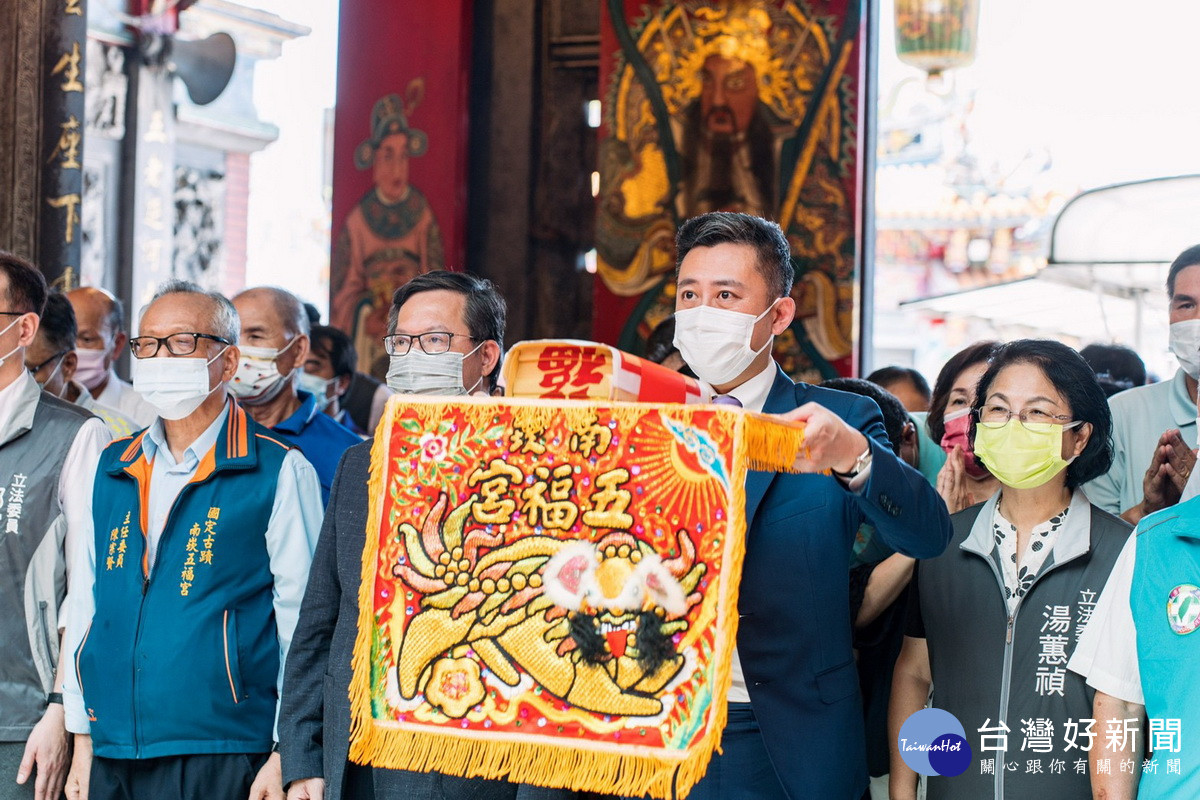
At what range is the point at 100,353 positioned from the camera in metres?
4.65

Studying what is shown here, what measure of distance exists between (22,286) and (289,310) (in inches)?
32.7

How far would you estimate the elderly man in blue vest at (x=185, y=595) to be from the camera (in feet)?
8.77

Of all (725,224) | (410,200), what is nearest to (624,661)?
(725,224)

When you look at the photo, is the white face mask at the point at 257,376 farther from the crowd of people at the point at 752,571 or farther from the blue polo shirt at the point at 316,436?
the crowd of people at the point at 752,571

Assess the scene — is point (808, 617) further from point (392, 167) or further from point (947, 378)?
point (392, 167)

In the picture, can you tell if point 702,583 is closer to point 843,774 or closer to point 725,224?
point 843,774

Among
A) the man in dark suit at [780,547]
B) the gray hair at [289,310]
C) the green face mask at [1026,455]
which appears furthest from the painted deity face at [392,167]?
the green face mask at [1026,455]

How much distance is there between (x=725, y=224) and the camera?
2.35 meters

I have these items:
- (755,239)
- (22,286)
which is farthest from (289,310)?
(755,239)

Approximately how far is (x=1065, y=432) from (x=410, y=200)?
479 centimetres

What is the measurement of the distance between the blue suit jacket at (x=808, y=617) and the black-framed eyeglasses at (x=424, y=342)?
777mm

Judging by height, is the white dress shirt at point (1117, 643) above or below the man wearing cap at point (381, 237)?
below
